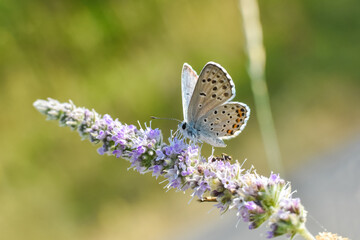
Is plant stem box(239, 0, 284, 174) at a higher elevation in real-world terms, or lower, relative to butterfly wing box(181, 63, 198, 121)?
higher

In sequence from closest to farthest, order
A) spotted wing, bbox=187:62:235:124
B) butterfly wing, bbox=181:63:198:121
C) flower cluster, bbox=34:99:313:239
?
flower cluster, bbox=34:99:313:239 < spotted wing, bbox=187:62:235:124 < butterfly wing, bbox=181:63:198:121

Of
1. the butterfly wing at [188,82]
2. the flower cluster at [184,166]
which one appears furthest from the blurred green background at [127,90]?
the flower cluster at [184,166]

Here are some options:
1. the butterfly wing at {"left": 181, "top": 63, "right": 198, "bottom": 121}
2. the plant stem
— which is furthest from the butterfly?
the plant stem

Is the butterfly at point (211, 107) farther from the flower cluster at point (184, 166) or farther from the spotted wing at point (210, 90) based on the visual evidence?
the flower cluster at point (184, 166)

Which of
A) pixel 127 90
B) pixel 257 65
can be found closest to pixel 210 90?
pixel 257 65

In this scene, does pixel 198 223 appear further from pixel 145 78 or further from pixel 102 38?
pixel 102 38

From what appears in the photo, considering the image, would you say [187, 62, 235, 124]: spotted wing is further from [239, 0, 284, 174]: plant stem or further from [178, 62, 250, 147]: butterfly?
[239, 0, 284, 174]: plant stem
